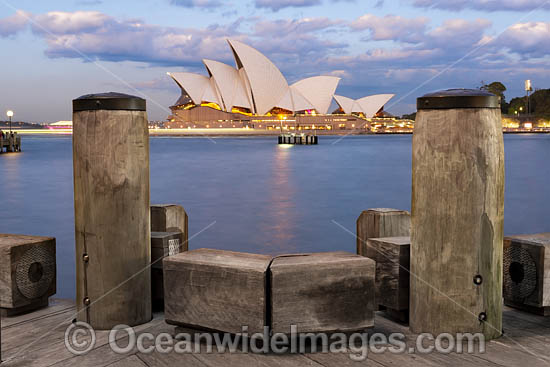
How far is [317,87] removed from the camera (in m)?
88.3

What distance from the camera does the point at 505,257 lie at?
252 cm

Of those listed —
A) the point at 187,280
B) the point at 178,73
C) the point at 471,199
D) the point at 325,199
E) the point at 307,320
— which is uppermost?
the point at 178,73

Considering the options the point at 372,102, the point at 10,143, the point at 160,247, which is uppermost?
the point at 372,102

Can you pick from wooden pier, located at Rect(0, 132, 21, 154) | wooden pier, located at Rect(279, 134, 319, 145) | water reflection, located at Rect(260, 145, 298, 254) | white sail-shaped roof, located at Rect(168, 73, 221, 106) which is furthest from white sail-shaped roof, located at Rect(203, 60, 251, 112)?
water reflection, located at Rect(260, 145, 298, 254)

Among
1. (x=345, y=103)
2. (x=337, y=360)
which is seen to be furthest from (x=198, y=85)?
(x=337, y=360)

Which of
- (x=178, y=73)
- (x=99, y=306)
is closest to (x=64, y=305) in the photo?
(x=99, y=306)

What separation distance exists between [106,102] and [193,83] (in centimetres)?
8035

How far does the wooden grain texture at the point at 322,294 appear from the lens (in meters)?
1.98

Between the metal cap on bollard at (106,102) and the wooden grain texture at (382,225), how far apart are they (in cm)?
129

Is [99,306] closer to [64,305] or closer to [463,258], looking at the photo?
[64,305]

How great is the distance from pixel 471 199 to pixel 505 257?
580 millimetres

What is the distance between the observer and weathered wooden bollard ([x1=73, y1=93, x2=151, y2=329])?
2254 mm

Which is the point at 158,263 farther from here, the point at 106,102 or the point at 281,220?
the point at 281,220

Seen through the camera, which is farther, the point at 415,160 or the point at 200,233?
the point at 200,233
